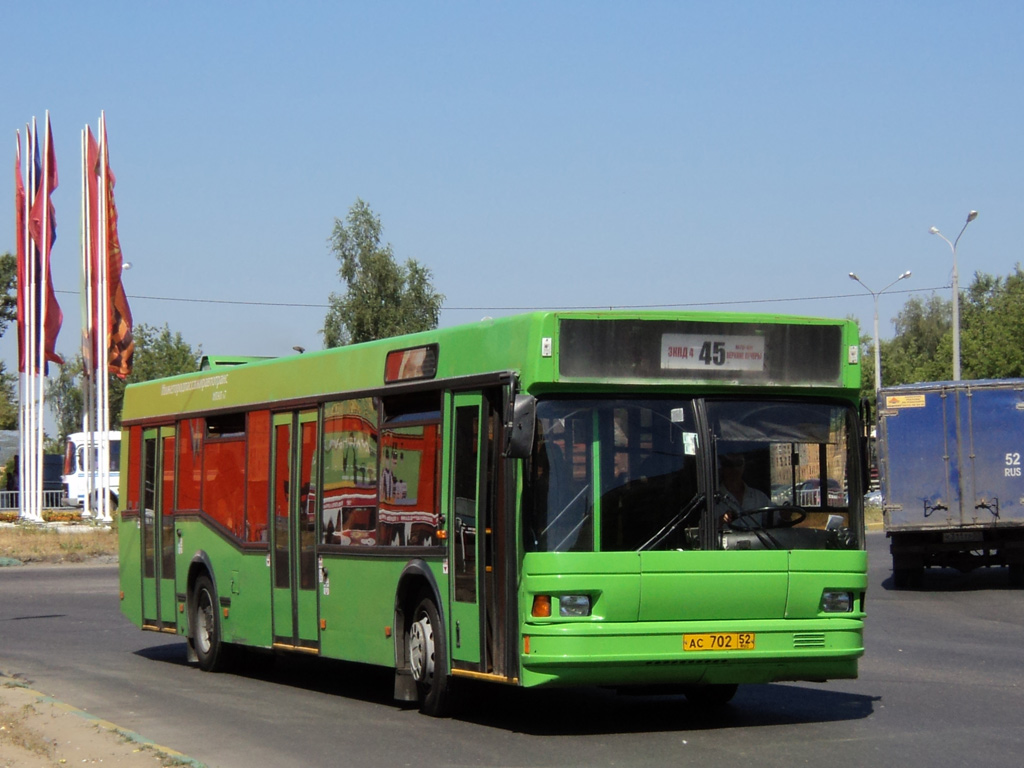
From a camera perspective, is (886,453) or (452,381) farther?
(886,453)

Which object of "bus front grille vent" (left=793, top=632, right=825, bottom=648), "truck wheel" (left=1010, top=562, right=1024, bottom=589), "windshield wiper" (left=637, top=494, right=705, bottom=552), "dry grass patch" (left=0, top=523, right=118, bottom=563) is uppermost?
"windshield wiper" (left=637, top=494, right=705, bottom=552)

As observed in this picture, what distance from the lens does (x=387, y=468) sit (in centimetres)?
1149

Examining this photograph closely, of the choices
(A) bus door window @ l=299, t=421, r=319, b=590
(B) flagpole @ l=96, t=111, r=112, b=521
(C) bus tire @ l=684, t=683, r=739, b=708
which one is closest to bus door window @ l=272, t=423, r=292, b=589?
(A) bus door window @ l=299, t=421, r=319, b=590

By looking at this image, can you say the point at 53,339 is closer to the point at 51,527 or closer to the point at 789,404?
the point at 51,527

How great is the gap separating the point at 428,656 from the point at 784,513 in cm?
276

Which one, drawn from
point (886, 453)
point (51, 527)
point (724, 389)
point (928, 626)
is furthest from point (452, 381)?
point (51, 527)

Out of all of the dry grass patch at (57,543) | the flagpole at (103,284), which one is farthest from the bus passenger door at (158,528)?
the flagpole at (103,284)

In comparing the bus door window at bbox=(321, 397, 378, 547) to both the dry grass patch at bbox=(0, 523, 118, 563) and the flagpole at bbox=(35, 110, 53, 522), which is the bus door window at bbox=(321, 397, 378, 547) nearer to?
the dry grass patch at bbox=(0, 523, 118, 563)

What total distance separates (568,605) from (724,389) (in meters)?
1.80

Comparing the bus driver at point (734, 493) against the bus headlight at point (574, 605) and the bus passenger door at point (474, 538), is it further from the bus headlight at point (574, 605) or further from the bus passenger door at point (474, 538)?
the bus passenger door at point (474, 538)

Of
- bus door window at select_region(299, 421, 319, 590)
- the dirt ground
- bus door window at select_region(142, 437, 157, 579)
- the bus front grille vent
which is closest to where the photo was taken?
the dirt ground

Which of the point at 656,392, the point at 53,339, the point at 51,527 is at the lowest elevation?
the point at 51,527

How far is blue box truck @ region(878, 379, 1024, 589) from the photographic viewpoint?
24.0 m

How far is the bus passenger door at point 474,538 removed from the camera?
994cm
